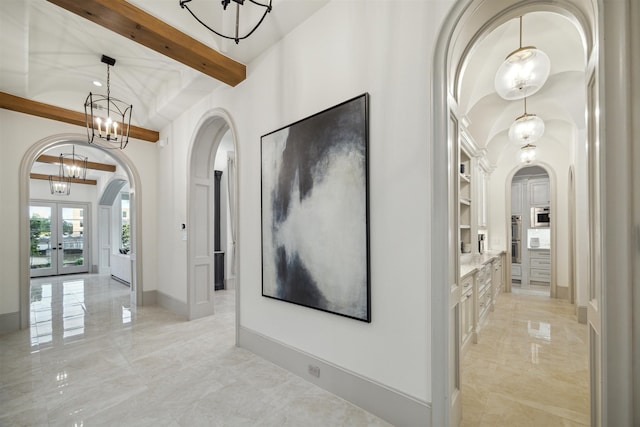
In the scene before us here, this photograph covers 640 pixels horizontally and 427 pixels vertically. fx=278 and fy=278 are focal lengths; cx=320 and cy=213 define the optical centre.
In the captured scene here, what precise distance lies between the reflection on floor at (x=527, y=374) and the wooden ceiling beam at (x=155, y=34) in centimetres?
391

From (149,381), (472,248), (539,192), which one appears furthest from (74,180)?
(539,192)

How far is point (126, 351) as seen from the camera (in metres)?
3.18

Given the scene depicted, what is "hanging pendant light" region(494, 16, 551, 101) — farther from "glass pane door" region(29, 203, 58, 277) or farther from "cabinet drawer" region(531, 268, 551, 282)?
"glass pane door" region(29, 203, 58, 277)

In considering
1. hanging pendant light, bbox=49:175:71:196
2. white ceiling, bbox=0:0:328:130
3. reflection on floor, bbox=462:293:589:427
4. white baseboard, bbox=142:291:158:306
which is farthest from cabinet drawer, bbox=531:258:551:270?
hanging pendant light, bbox=49:175:71:196

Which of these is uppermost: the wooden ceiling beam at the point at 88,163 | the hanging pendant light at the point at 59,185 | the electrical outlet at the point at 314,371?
the wooden ceiling beam at the point at 88,163

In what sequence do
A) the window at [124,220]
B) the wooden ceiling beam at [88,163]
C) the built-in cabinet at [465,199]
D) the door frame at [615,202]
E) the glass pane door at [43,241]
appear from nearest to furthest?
the door frame at [615,202] < the built-in cabinet at [465,199] < the wooden ceiling beam at [88,163] < the glass pane door at [43,241] < the window at [124,220]

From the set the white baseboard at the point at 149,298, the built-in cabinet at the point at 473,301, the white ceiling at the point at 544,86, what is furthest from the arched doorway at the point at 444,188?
the white baseboard at the point at 149,298

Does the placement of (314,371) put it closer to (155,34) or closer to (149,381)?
(149,381)

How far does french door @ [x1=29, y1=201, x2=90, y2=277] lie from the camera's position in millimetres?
8883

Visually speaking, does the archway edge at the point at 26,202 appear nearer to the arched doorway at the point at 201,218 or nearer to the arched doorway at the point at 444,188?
the arched doorway at the point at 201,218

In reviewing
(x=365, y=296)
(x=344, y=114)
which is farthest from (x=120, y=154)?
(x=365, y=296)

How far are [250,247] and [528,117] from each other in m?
4.30

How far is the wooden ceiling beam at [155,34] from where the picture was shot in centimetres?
219

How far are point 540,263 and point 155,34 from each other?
909cm
